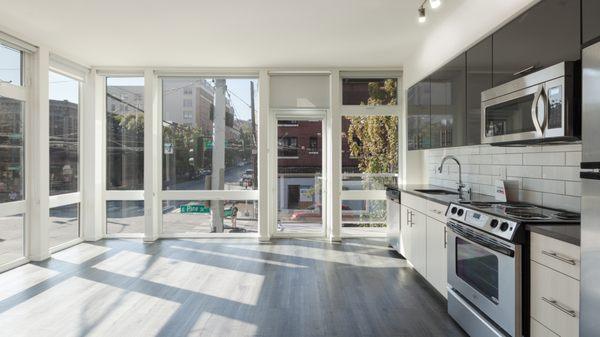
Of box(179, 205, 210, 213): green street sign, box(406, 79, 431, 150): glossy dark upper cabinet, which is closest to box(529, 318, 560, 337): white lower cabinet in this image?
box(406, 79, 431, 150): glossy dark upper cabinet

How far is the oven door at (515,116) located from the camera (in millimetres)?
2312

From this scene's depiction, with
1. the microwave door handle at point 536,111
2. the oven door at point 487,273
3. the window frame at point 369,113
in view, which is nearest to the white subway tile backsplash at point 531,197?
the oven door at point 487,273

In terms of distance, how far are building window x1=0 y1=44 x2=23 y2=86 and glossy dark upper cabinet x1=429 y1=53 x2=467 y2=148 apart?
494 centimetres

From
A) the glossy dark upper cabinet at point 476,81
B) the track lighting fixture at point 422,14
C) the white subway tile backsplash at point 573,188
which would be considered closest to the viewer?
the white subway tile backsplash at point 573,188

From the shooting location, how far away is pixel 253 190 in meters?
6.18

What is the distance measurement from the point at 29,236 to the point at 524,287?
5.34 metres

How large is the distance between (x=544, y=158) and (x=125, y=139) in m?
5.67

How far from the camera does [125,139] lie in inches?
242

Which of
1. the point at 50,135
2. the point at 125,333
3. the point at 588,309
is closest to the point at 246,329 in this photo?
the point at 125,333

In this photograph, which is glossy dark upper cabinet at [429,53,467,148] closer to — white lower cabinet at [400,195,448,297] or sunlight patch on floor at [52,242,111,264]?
white lower cabinet at [400,195,448,297]

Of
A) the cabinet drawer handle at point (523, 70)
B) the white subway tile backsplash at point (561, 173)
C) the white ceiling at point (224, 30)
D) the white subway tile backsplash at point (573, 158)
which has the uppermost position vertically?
the white ceiling at point (224, 30)

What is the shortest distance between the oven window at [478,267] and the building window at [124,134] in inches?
194

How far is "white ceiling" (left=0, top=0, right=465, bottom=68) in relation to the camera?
3.72m

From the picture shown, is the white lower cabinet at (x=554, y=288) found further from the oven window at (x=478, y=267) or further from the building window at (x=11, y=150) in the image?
the building window at (x=11, y=150)
